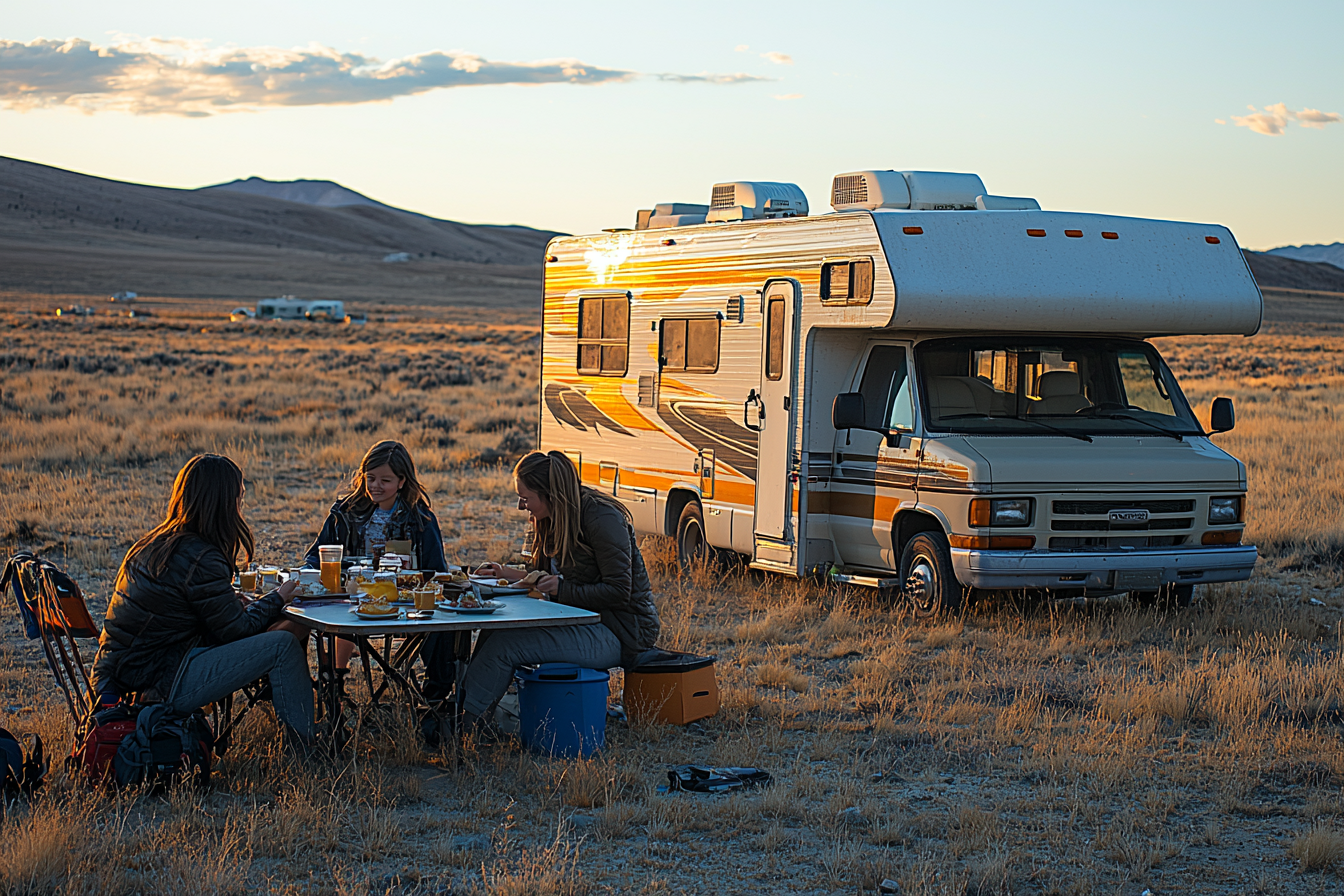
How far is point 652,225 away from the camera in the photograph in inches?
483

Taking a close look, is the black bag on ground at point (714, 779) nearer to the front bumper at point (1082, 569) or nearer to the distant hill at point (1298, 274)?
the front bumper at point (1082, 569)

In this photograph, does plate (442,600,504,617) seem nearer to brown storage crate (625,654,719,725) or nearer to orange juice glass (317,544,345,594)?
orange juice glass (317,544,345,594)

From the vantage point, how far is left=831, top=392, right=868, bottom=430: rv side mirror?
938 cm

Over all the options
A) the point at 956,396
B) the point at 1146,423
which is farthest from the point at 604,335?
the point at 1146,423

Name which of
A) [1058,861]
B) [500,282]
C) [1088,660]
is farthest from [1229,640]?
[500,282]

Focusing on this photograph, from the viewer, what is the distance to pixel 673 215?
12.1 meters

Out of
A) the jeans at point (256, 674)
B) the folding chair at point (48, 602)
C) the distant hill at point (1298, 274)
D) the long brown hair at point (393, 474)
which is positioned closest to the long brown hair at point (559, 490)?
the long brown hair at point (393, 474)

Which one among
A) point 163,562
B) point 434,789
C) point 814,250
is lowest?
point 434,789

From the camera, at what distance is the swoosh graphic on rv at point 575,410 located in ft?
40.8

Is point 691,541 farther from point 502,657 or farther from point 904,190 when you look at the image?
point 502,657

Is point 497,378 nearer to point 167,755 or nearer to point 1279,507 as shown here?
point 1279,507

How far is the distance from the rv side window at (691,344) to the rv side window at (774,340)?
2.13 ft

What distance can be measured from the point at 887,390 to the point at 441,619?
4579 millimetres

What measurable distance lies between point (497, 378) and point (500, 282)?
93475 mm
